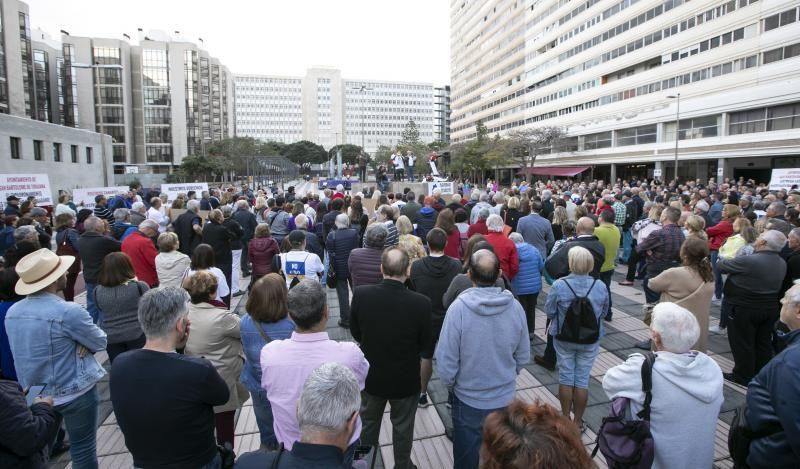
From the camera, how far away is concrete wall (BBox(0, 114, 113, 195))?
82.6 ft

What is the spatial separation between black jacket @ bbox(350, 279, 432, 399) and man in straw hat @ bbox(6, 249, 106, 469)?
1.88 metres

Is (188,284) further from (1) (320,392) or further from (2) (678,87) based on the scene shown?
(2) (678,87)

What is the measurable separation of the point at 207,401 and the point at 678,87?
43530mm

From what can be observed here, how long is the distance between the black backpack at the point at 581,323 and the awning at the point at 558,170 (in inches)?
1845

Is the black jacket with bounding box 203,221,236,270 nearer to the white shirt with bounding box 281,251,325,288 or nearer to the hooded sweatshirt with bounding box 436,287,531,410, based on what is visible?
the white shirt with bounding box 281,251,325,288

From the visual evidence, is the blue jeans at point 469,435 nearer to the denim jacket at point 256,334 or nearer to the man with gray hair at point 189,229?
the denim jacket at point 256,334

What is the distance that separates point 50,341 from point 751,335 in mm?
6240

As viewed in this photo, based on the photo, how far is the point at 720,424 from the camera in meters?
4.19

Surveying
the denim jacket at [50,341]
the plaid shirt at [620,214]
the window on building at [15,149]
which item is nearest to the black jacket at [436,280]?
the denim jacket at [50,341]

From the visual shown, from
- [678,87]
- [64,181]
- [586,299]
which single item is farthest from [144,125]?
[586,299]

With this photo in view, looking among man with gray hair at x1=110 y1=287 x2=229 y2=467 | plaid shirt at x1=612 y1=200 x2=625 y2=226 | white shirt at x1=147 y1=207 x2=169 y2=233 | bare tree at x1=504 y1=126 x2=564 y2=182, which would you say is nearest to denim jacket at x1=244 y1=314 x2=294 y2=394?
man with gray hair at x1=110 y1=287 x2=229 y2=467

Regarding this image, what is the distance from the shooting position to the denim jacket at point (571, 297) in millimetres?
3877

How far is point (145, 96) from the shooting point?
77375mm

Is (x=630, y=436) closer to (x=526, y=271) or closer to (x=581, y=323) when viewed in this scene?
(x=581, y=323)
